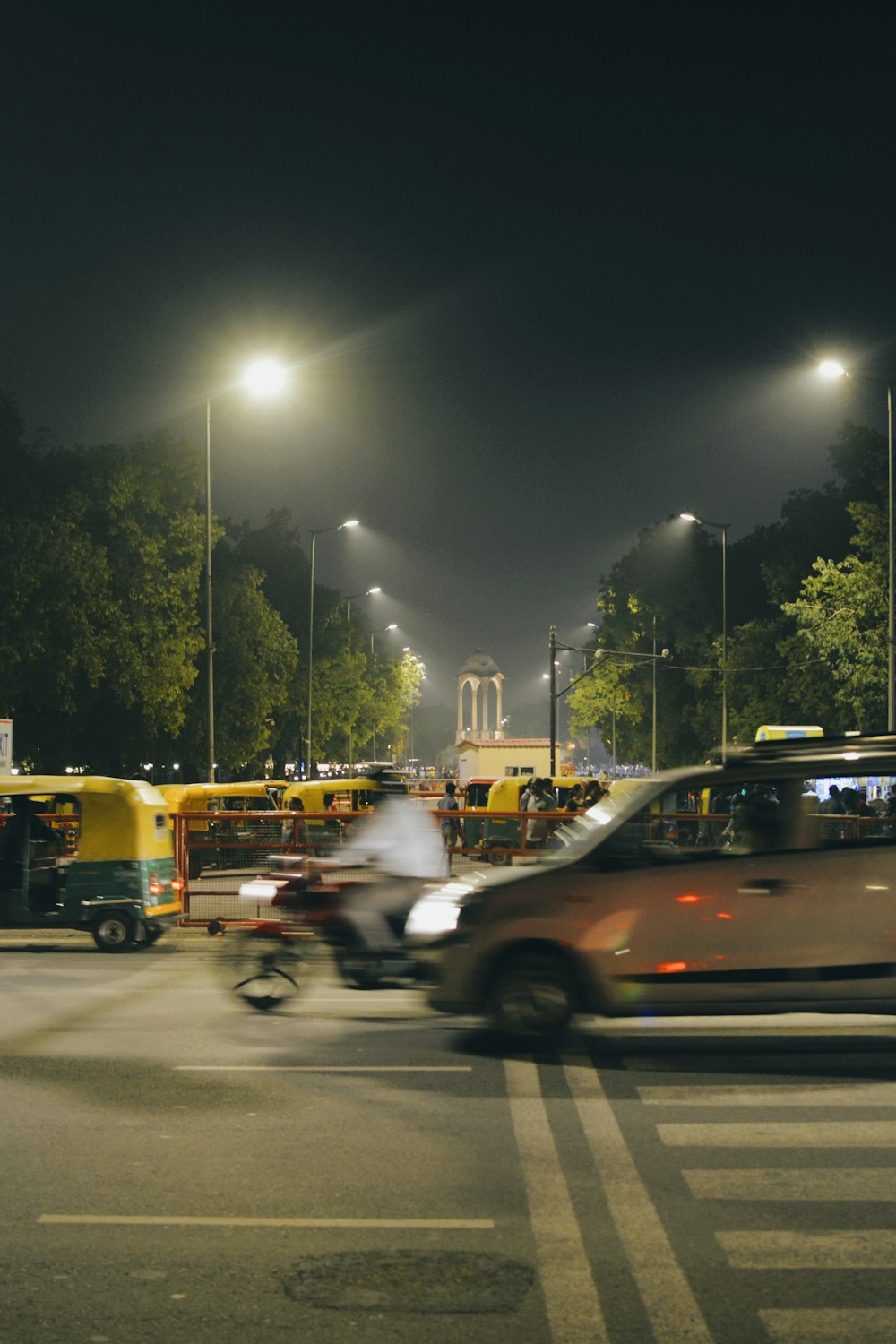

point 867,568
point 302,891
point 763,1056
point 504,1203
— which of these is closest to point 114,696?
point 867,568

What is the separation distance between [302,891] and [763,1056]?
374 cm

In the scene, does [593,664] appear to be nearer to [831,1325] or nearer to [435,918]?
[435,918]

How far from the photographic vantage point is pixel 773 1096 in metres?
8.91

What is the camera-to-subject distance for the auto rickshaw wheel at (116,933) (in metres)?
17.1

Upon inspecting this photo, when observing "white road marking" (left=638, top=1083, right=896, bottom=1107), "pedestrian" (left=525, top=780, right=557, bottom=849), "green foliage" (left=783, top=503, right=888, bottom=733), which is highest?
"green foliage" (left=783, top=503, right=888, bottom=733)

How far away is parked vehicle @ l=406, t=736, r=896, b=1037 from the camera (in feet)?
32.3

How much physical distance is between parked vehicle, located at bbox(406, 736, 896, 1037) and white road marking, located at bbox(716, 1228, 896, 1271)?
147 inches

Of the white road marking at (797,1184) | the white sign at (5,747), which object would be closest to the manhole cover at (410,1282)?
the white road marking at (797,1184)

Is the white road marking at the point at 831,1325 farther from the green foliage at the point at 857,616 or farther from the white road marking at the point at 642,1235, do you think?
the green foliage at the point at 857,616

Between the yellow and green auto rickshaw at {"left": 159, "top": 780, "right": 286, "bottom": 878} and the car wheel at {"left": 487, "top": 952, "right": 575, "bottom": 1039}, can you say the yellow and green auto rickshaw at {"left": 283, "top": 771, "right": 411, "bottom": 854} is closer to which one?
the yellow and green auto rickshaw at {"left": 159, "top": 780, "right": 286, "bottom": 878}

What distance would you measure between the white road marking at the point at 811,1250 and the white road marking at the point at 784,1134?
5.07 feet

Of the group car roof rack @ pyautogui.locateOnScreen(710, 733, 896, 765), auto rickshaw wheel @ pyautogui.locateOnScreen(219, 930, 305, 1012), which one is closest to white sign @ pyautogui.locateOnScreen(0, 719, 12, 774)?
auto rickshaw wheel @ pyautogui.locateOnScreen(219, 930, 305, 1012)

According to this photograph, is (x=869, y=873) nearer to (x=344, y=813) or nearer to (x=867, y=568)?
(x=344, y=813)

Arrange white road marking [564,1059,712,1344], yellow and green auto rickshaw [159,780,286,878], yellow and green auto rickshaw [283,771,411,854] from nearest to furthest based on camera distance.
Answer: white road marking [564,1059,712,1344]
yellow and green auto rickshaw [159,780,286,878]
yellow and green auto rickshaw [283,771,411,854]
